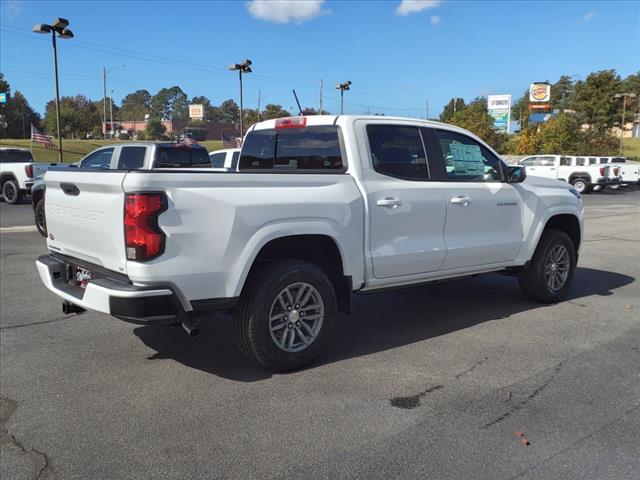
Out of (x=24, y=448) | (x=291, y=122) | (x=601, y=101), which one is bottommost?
(x=24, y=448)

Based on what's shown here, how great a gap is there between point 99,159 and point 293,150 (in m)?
10.9

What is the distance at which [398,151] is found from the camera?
5.16 m

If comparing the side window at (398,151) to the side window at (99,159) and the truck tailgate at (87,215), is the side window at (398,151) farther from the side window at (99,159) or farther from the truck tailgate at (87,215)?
the side window at (99,159)

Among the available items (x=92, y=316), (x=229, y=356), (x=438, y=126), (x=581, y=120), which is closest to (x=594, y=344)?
(x=438, y=126)

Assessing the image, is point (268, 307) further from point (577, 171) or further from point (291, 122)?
point (577, 171)

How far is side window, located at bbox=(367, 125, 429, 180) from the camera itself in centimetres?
500

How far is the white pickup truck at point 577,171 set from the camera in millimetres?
29453

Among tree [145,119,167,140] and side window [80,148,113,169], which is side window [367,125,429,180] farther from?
tree [145,119,167,140]

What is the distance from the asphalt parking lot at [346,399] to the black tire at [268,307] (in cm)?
15

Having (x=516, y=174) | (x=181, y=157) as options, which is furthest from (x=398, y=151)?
(x=181, y=157)

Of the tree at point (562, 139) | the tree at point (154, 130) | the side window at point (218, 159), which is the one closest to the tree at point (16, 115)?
the tree at point (154, 130)

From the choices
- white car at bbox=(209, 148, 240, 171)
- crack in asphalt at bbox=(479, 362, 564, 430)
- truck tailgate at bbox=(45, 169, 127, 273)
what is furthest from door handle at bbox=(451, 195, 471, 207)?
white car at bbox=(209, 148, 240, 171)

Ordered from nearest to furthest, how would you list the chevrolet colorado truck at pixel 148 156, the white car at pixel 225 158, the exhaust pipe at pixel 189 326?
the exhaust pipe at pixel 189 326
the chevrolet colorado truck at pixel 148 156
the white car at pixel 225 158

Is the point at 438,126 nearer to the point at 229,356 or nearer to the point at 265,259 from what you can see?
the point at 265,259
